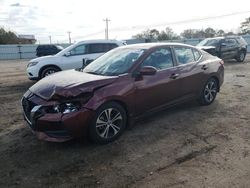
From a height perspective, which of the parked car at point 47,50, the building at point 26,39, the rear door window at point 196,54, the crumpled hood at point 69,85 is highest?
the rear door window at point 196,54

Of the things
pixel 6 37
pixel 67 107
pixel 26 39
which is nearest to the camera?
pixel 67 107

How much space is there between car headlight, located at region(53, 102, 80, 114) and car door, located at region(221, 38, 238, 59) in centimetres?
1531

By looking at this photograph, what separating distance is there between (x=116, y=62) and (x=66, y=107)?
1678mm

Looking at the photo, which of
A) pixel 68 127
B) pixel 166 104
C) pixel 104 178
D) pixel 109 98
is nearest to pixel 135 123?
pixel 166 104

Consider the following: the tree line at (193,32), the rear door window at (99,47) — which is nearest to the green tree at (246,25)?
the tree line at (193,32)

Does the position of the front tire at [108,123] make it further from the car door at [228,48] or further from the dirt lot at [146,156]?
the car door at [228,48]

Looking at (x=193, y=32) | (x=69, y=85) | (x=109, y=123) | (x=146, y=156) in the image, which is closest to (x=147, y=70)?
(x=109, y=123)

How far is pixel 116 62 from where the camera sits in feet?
20.5

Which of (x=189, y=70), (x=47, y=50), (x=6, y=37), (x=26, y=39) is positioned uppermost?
(x=189, y=70)

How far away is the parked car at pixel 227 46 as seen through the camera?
60.9 feet

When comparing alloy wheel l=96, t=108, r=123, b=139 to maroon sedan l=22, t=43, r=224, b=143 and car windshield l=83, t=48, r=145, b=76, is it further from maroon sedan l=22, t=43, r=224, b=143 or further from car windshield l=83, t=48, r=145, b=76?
car windshield l=83, t=48, r=145, b=76

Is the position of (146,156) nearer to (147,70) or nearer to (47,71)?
(147,70)

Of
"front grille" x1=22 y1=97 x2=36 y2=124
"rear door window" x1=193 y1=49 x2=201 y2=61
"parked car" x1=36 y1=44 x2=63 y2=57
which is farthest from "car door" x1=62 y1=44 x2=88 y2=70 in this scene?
"parked car" x1=36 y1=44 x2=63 y2=57

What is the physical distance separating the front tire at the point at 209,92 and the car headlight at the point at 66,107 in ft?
11.7
